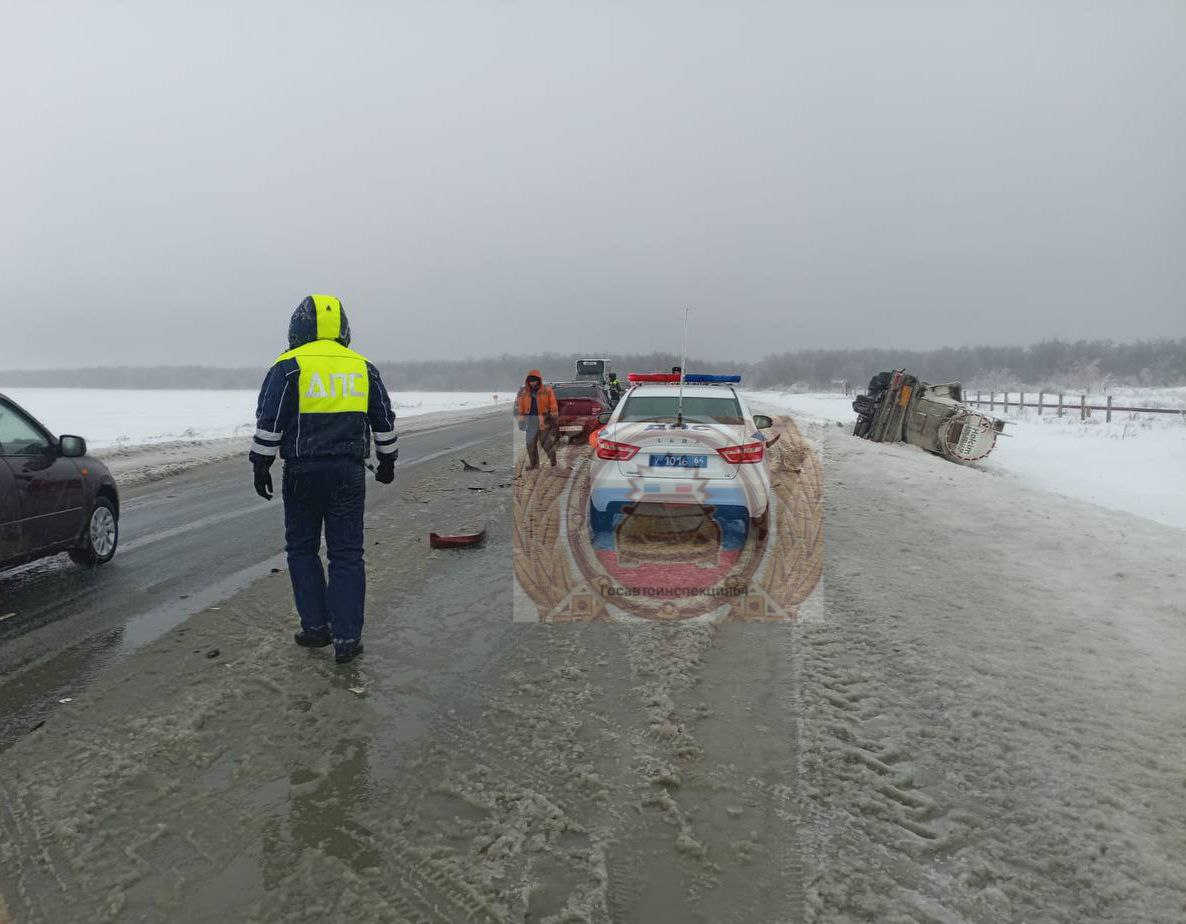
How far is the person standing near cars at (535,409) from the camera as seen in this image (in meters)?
12.1

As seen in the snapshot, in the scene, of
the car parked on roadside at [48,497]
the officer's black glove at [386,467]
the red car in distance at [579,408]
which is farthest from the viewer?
the red car in distance at [579,408]

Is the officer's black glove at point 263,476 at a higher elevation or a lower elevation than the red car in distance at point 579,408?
higher

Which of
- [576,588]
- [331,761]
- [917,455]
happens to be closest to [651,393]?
[576,588]

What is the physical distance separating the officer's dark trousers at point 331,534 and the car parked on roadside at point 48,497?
2.56m

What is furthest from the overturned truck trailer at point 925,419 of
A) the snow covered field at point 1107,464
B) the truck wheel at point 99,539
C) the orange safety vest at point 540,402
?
the truck wheel at point 99,539

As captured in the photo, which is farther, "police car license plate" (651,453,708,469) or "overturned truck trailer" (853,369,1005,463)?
"overturned truck trailer" (853,369,1005,463)

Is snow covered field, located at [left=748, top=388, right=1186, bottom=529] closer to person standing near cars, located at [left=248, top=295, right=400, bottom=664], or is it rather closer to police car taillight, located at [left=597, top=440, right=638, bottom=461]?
police car taillight, located at [left=597, top=440, right=638, bottom=461]

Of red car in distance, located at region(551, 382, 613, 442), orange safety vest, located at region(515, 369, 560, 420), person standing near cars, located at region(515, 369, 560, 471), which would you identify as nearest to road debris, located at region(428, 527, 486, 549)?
person standing near cars, located at region(515, 369, 560, 471)

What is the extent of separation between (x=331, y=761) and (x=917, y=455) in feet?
54.6

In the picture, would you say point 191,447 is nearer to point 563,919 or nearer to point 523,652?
point 523,652

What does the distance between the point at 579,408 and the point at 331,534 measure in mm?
12404

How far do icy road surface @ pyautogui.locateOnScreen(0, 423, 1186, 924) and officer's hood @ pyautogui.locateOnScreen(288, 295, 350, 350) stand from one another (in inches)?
79.8

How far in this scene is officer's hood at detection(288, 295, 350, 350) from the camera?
4.27 metres

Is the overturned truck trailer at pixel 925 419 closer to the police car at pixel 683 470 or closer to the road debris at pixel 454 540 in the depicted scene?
the police car at pixel 683 470
